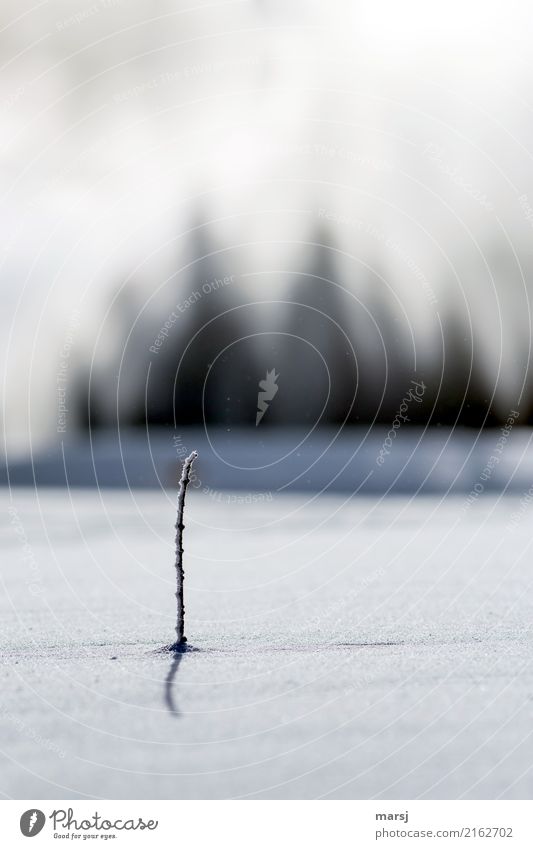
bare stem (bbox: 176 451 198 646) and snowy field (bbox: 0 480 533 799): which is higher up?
bare stem (bbox: 176 451 198 646)

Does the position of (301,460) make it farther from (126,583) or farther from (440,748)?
(440,748)

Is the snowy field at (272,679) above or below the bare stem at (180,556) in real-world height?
below

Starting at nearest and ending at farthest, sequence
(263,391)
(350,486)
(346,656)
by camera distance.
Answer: (346,656)
(350,486)
(263,391)

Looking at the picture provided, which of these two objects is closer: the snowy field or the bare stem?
the snowy field


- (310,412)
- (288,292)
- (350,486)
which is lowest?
(350,486)

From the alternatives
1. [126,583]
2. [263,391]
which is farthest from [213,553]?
[263,391]

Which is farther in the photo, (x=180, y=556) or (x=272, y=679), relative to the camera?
(x=180, y=556)

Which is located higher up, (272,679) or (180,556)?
(180,556)

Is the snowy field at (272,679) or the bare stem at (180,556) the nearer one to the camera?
the snowy field at (272,679)
